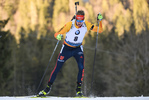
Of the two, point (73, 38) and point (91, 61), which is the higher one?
→ point (73, 38)

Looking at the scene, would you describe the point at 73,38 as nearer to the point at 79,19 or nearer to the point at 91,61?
the point at 79,19

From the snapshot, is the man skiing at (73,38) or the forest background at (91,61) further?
the forest background at (91,61)

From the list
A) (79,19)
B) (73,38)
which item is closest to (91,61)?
(73,38)

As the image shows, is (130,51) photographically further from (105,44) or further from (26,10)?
(26,10)

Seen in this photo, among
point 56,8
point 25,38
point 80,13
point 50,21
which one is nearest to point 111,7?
point 50,21

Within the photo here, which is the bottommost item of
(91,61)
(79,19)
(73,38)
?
(91,61)

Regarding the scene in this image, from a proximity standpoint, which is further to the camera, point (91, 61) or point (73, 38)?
point (91, 61)

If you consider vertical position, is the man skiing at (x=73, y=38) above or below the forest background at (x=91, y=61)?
above

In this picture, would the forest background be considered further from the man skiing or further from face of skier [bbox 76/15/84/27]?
face of skier [bbox 76/15/84/27]

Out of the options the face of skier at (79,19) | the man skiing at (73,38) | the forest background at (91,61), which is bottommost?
the forest background at (91,61)

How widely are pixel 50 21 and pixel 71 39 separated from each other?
148741mm

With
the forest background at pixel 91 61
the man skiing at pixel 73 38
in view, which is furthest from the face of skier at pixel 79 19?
the forest background at pixel 91 61

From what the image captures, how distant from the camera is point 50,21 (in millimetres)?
154625

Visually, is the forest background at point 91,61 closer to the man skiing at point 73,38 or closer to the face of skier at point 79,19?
the man skiing at point 73,38
